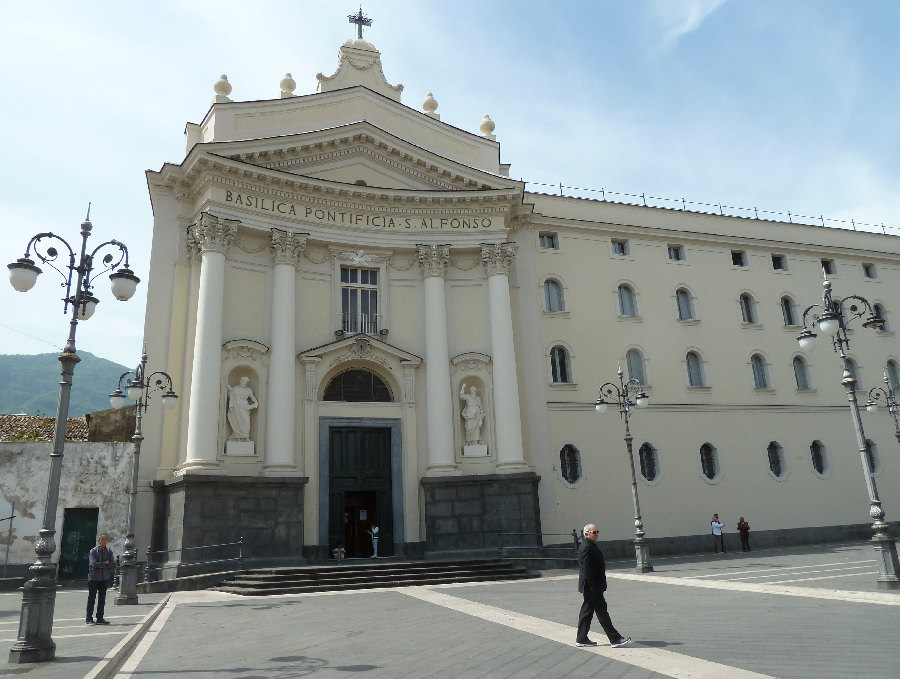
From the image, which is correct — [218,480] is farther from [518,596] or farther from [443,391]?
[518,596]

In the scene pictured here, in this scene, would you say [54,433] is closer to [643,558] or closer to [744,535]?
[643,558]

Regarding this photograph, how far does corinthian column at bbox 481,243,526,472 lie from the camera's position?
25.8 meters

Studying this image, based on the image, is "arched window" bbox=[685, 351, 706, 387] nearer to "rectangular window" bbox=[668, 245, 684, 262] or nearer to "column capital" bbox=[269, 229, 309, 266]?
"rectangular window" bbox=[668, 245, 684, 262]

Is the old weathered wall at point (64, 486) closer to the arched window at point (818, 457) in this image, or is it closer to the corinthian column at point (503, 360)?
the corinthian column at point (503, 360)

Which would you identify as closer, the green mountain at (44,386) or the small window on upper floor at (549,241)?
the small window on upper floor at (549,241)

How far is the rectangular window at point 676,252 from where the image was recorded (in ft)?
110

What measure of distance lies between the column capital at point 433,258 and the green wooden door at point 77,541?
14.7 metres

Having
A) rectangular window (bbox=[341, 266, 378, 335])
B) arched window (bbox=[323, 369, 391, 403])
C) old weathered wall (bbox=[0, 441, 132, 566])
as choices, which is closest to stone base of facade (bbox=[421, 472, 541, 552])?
arched window (bbox=[323, 369, 391, 403])

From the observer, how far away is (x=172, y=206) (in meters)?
26.1

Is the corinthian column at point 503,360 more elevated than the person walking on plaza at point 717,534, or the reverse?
the corinthian column at point 503,360

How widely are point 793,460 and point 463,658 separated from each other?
2853 cm

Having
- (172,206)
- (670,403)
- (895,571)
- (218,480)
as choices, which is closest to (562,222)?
(670,403)

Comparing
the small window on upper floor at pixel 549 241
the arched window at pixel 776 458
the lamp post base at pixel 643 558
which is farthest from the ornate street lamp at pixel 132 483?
the arched window at pixel 776 458

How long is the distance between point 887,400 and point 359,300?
27.0m
